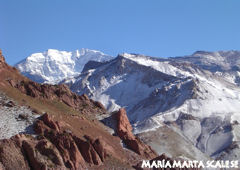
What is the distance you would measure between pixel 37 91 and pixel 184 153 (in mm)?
68763

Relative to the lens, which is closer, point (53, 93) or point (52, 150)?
point (52, 150)

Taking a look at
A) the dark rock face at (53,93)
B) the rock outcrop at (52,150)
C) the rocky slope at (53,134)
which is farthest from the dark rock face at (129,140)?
the rock outcrop at (52,150)

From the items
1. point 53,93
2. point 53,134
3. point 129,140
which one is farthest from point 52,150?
point 53,93

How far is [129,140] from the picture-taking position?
11981 centimetres

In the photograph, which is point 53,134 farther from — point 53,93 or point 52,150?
point 53,93

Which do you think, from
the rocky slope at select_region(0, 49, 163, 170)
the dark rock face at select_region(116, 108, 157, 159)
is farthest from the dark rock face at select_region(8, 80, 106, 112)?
the dark rock face at select_region(116, 108, 157, 159)

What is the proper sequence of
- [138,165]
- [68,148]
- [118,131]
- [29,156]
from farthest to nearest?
[118,131], [138,165], [68,148], [29,156]

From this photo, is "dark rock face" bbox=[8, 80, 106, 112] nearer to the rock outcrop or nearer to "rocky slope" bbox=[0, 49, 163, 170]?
"rocky slope" bbox=[0, 49, 163, 170]

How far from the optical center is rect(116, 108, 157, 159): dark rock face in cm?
11781

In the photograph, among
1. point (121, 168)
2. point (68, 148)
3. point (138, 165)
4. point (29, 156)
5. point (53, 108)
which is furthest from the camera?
point (53, 108)

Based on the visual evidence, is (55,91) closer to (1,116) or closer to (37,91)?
(37,91)

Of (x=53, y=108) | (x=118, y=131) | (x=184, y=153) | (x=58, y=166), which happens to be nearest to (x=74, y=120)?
(x=53, y=108)

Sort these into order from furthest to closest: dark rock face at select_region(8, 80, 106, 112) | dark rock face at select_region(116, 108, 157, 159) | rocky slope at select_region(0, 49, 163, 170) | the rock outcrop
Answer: dark rock face at select_region(116, 108, 157, 159) < dark rock face at select_region(8, 80, 106, 112) < rocky slope at select_region(0, 49, 163, 170) < the rock outcrop

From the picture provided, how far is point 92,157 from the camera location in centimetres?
9538
